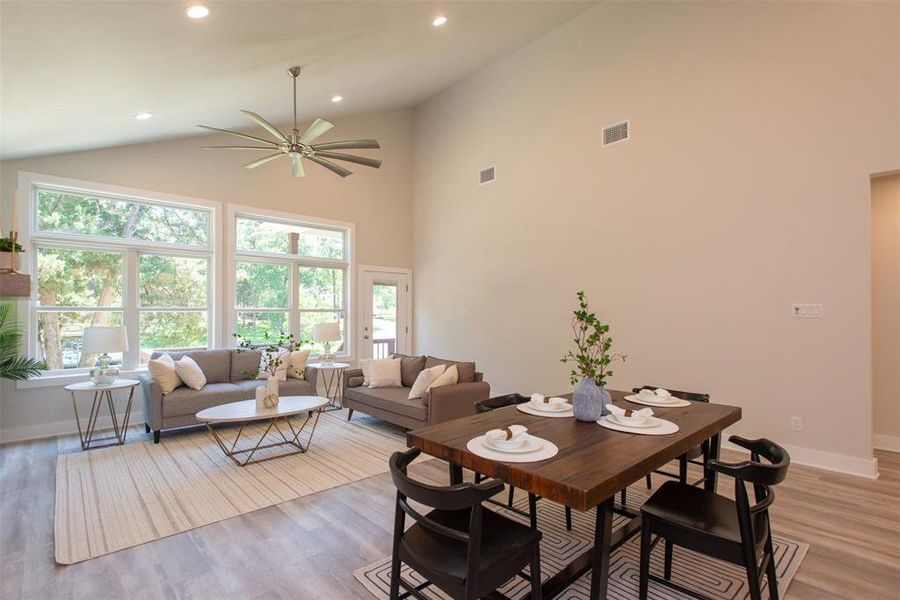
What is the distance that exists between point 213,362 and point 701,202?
18.7ft

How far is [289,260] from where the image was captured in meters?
6.58

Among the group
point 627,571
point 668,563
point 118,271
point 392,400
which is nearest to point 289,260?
point 118,271

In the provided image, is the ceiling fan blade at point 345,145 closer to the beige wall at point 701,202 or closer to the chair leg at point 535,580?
the beige wall at point 701,202

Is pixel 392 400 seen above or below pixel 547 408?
below

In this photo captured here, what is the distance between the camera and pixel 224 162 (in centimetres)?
585

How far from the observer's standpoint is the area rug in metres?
2.10

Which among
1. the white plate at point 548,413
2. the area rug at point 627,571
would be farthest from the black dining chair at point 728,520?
the white plate at point 548,413

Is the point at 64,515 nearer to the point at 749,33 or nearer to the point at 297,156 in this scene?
the point at 297,156

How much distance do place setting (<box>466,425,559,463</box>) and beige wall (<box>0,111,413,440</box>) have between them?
16.0 ft

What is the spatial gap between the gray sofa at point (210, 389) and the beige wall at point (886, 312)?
19.8 ft

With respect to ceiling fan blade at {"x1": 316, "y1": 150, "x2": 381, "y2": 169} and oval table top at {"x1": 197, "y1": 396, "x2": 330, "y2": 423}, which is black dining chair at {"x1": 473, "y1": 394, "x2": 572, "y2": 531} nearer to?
oval table top at {"x1": 197, "y1": 396, "x2": 330, "y2": 423}

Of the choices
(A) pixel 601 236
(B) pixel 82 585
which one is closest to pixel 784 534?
(A) pixel 601 236

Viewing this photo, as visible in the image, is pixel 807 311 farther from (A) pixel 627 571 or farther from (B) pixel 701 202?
(A) pixel 627 571

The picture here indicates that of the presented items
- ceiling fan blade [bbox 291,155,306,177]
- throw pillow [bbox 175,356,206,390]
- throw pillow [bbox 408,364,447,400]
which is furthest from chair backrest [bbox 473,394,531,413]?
throw pillow [bbox 175,356,206,390]
